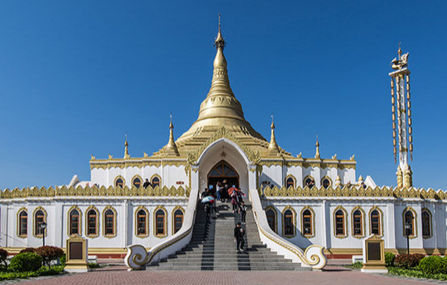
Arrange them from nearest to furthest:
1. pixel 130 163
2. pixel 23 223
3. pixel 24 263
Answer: pixel 24 263, pixel 23 223, pixel 130 163

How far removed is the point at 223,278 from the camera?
773 inches

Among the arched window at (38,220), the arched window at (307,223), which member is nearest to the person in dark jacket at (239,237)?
the arched window at (307,223)

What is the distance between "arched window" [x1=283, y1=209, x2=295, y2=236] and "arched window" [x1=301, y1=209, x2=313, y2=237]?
723 millimetres

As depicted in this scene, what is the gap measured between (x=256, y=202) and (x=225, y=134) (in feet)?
19.3

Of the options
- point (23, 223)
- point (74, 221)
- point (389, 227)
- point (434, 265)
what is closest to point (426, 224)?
point (389, 227)

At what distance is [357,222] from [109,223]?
17.3 meters

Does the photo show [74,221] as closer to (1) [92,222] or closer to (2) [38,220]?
(1) [92,222]

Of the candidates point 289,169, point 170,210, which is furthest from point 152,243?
point 289,169

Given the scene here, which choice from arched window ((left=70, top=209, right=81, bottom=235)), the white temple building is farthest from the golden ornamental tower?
arched window ((left=70, top=209, right=81, bottom=235))

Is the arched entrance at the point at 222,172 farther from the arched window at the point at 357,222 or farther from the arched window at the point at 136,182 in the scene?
the arched window at the point at 357,222

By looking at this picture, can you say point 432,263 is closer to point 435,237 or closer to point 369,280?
point 369,280

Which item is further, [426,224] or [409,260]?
[426,224]

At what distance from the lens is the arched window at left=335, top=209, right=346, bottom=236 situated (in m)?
32.5

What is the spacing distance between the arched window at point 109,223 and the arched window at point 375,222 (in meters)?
18.0
